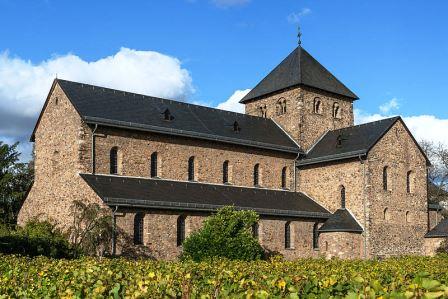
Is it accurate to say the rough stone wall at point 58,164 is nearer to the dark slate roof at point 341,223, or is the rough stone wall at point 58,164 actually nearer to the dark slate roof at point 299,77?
the dark slate roof at point 341,223

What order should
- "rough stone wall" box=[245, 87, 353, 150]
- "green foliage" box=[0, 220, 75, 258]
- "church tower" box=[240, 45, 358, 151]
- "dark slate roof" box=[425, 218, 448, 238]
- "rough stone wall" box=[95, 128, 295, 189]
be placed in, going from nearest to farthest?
"green foliage" box=[0, 220, 75, 258], "rough stone wall" box=[95, 128, 295, 189], "dark slate roof" box=[425, 218, 448, 238], "rough stone wall" box=[245, 87, 353, 150], "church tower" box=[240, 45, 358, 151]

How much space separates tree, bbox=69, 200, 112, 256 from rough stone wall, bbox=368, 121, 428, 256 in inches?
640

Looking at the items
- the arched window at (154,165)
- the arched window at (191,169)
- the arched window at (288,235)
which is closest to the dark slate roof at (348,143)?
the arched window at (288,235)

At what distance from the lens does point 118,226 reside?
2873 centimetres

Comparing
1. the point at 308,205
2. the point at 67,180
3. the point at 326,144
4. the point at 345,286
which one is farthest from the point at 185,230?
the point at 345,286

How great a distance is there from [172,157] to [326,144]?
11.8 m

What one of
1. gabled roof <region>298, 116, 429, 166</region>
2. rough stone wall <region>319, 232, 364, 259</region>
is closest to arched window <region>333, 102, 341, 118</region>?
gabled roof <region>298, 116, 429, 166</region>

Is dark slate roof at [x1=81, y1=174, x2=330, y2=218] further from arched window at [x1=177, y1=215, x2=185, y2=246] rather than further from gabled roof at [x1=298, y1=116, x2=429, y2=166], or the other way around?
gabled roof at [x1=298, y1=116, x2=429, y2=166]

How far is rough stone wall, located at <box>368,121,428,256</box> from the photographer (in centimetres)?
3688

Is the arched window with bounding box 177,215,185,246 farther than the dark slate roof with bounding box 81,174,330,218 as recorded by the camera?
Yes

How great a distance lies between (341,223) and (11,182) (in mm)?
27971

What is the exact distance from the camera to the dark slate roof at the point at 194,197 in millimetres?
29625

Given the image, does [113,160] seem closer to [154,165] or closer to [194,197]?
[154,165]

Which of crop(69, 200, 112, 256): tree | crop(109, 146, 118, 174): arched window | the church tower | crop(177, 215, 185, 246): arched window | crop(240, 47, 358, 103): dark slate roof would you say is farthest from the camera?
crop(240, 47, 358, 103): dark slate roof
